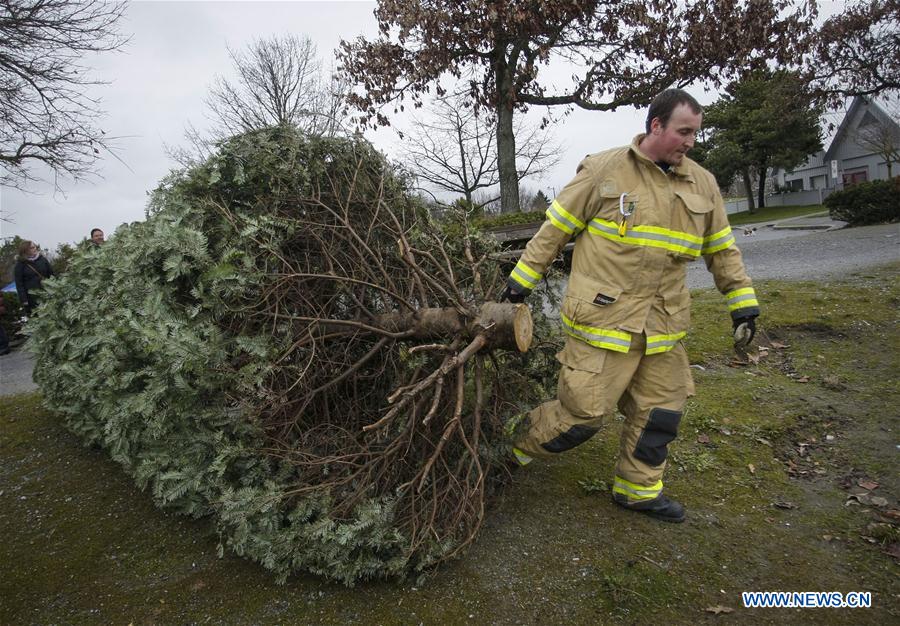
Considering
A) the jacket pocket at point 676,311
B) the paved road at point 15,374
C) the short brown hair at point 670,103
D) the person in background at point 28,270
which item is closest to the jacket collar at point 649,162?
the short brown hair at point 670,103

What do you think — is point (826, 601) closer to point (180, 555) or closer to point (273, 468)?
point (273, 468)

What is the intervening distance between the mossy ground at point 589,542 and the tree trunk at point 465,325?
3.21 feet

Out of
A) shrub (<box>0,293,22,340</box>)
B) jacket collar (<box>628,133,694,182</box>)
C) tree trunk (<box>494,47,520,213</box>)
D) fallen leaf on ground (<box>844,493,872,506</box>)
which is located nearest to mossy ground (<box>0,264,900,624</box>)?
fallen leaf on ground (<box>844,493,872,506</box>)

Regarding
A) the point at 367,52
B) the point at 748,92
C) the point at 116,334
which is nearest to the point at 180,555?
the point at 116,334

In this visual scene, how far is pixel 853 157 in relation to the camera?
38000mm

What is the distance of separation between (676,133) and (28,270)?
37.6 feet

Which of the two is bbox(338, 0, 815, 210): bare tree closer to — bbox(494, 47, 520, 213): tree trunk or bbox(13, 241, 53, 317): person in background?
bbox(494, 47, 520, 213): tree trunk

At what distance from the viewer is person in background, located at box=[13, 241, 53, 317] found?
380 inches

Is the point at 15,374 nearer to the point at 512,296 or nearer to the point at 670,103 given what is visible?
the point at 512,296

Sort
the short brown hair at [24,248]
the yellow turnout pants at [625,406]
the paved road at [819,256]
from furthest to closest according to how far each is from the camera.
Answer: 1. the short brown hair at [24,248]
2. the paved road at [819,256]
3. the yellow turnout pants at [625,406]

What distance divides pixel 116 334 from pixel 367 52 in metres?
10.9

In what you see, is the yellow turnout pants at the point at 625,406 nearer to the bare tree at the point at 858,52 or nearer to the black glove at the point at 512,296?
the black glove at the point at 512,296

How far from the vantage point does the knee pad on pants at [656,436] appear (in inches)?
111

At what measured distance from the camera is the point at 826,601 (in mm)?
2293
